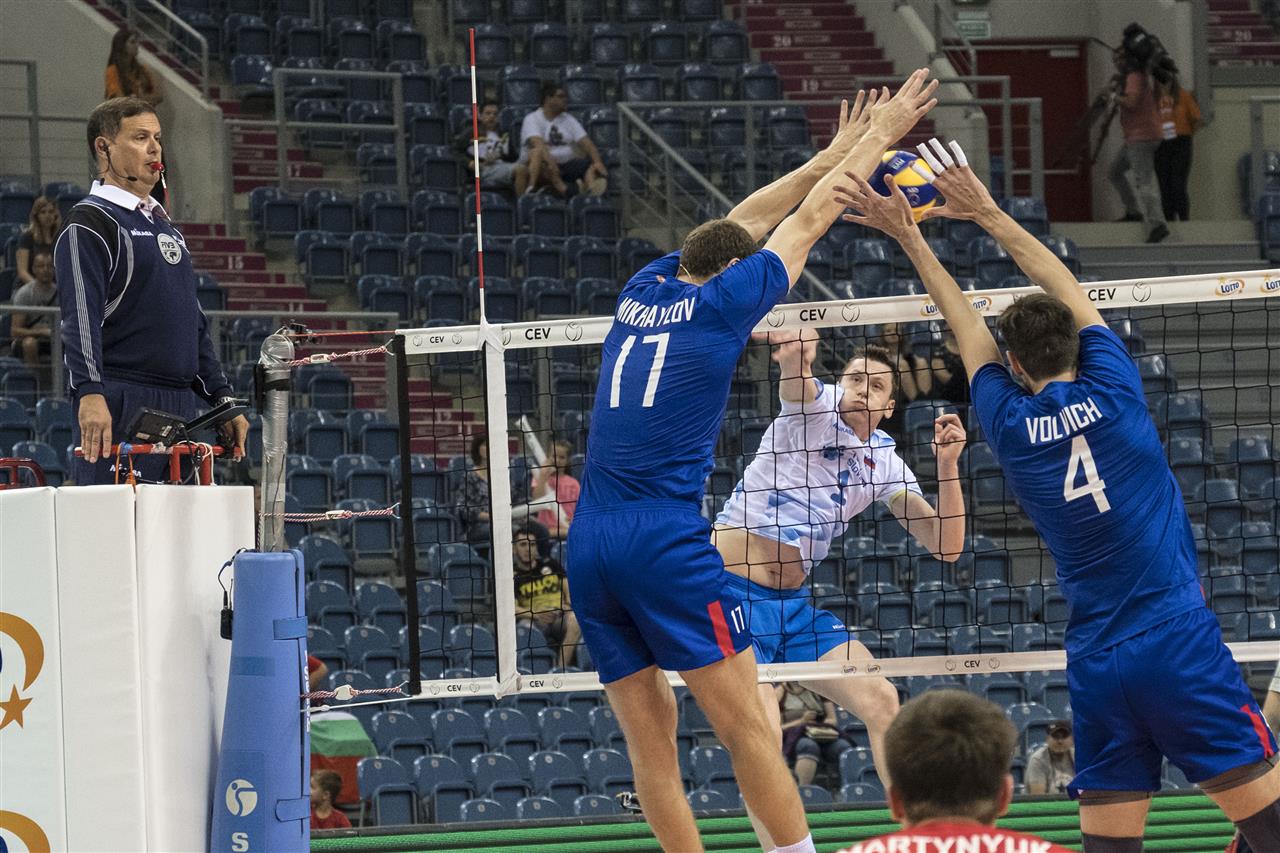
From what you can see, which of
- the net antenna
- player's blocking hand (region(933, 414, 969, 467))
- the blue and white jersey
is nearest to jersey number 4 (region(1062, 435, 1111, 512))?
player's blocking hand (region(933, 414, 969, 467))

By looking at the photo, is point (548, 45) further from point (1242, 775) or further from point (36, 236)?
point (1242, 775)

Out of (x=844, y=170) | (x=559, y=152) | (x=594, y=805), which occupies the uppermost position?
(x=559, y=152)

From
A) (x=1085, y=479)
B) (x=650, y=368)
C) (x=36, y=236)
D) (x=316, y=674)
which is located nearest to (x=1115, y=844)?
(x=1085, y=479)

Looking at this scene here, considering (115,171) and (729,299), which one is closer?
(729,299)

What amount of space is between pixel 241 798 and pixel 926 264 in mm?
2708

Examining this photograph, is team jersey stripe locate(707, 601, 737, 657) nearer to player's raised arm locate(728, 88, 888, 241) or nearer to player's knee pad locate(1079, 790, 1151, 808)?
player's knee pad locate(1079, 790, 1151, 808)

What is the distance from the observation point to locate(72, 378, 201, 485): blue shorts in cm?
578

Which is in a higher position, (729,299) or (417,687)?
(729,299)

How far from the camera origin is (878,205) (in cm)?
562

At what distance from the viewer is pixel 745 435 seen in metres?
12.6

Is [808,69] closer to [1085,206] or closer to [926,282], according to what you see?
[1085,206]

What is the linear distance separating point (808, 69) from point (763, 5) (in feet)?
3.73

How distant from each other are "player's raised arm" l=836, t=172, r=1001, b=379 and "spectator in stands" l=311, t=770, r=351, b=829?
5.35 m

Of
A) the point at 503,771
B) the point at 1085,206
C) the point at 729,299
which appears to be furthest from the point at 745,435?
the point at 1085,206
